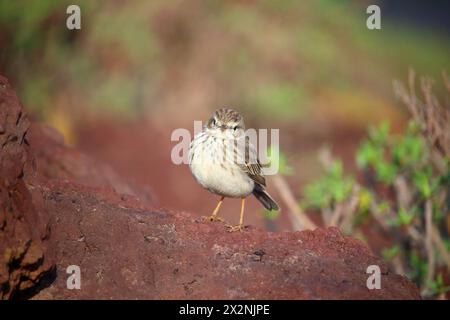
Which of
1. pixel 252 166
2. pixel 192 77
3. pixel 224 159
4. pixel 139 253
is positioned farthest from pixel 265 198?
pixel 192 77

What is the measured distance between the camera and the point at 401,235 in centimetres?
855

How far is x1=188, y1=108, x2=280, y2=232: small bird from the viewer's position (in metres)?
6.31

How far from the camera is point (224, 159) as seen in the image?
6.38 metres

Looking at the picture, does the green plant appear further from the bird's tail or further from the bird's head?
the bird's head

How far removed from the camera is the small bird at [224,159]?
249 inches

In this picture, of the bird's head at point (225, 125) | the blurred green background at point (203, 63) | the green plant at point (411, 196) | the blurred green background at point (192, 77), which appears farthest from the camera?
the blurred green background at point (203, 63)

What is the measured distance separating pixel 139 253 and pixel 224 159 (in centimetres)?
170

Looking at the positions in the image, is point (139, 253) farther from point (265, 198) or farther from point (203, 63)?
point (203, 63)

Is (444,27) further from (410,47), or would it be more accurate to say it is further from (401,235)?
(401,235)

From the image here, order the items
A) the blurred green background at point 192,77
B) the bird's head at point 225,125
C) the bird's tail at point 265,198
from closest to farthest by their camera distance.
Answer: the bird's head at point 225,125 → the bird's tail at point 265,198 → the blurred green background at point 192,77

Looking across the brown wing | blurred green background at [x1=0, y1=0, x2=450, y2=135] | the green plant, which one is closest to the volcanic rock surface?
the brown wing

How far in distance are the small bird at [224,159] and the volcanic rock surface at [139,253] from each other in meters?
0.78

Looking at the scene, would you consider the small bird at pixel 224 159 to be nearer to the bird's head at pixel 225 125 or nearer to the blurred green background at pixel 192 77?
the bird's head at pixel 225 125

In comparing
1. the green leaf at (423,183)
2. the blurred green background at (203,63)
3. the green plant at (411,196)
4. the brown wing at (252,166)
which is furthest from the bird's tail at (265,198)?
the blurred green background at (203,63)
